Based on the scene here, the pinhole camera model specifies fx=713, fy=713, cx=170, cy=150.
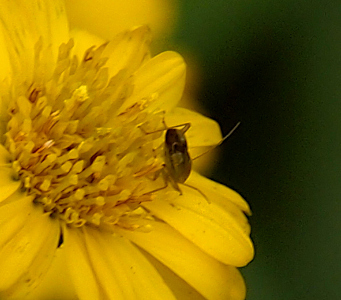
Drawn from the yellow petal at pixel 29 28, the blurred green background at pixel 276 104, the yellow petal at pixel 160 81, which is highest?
the yellow petal at pixel 29 28

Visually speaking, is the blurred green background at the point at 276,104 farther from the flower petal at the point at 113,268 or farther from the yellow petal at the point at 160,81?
the flower petal at the point at 113,268

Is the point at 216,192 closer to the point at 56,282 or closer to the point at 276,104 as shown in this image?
the point at 56,282

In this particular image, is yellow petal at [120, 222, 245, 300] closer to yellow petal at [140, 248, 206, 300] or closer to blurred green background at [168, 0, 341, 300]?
yellow petal at [140, 248, 206, 300]

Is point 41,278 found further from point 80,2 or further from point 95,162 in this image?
point 80,2

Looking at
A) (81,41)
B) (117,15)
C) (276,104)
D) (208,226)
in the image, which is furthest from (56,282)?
(276,104)

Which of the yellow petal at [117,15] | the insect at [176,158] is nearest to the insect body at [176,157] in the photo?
the insect at [176,158]
